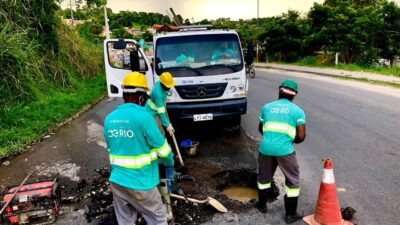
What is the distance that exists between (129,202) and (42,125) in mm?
7425

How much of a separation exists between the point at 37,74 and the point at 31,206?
1013cm

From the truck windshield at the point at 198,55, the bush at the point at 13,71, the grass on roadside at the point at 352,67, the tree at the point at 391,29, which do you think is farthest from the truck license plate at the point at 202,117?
the tree at the point at 391,29

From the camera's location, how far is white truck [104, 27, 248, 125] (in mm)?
8227

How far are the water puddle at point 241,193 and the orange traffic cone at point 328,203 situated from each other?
116cm

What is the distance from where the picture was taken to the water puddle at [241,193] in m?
5.49

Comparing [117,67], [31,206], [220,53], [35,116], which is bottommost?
[31,206]

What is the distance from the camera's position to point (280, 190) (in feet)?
18.4

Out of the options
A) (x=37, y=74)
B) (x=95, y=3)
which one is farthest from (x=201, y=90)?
(x=95, y=3)

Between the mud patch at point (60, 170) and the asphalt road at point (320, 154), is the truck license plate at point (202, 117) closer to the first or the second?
the asphalt road at point (320, 154)

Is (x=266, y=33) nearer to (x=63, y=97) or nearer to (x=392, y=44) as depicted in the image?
(x=392, y=44)

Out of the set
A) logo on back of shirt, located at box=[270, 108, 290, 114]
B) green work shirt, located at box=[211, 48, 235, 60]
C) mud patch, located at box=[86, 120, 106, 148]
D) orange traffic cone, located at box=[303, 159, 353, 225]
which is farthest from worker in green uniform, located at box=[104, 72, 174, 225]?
mud patch, located at box=[86, 120, 106, 148]

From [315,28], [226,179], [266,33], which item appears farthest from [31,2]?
[266,33]

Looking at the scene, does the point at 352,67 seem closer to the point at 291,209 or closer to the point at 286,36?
the point at 286,36

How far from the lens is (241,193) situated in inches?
223
